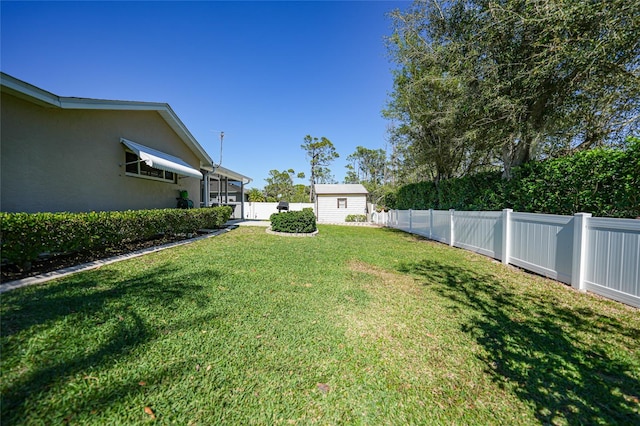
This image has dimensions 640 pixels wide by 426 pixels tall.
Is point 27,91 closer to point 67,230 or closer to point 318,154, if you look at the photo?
point 67,230

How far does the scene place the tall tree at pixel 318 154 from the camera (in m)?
37.4

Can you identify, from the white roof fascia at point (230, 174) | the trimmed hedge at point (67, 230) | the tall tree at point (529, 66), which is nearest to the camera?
the trimmed hedge at point (67, 230)

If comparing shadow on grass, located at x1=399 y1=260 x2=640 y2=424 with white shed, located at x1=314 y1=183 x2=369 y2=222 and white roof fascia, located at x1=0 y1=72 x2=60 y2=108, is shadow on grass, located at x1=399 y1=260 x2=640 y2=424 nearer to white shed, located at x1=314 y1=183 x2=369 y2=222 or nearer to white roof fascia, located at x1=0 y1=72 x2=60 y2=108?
white roof fascia, located at x1=0 y1=72 x2=60 y2=108

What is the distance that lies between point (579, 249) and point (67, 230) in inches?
374

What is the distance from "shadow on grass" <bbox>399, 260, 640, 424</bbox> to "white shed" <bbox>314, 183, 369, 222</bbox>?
20.8m

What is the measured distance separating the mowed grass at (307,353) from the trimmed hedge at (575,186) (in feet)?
6.64

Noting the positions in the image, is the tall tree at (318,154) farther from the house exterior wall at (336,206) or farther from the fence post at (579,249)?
the fence post at (579,249)

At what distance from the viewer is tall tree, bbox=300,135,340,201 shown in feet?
123

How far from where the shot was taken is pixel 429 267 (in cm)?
611

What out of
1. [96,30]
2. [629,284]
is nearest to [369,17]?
[96,30]

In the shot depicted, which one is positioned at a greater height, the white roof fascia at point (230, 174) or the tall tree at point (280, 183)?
the tall tree at point (280, 183)

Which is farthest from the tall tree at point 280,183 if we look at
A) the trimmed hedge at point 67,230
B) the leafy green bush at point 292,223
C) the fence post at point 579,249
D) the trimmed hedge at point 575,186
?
the fence post at point 579,249

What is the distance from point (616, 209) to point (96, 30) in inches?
526

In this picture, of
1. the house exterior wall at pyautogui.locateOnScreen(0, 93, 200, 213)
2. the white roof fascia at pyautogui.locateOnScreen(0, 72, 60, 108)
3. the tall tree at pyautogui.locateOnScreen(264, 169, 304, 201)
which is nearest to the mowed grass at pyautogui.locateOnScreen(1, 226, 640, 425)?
the house exterior wall at pyautogui.locateOnScreen(0, 93, 200, 213)
